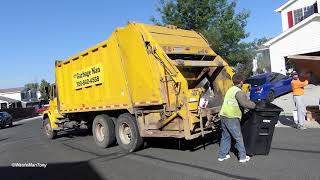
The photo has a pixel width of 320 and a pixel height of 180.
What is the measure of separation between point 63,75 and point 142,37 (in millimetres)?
6141

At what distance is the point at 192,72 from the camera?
12070mm

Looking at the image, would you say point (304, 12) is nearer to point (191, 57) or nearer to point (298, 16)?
point (298, 16)

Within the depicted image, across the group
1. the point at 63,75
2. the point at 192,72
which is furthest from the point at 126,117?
the point at 63,75

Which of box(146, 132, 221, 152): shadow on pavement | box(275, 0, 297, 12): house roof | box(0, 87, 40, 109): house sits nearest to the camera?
box(146, 132, 221, 152): shadow on pavement

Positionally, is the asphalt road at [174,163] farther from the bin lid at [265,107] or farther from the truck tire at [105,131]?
the bin lid at [265,107]

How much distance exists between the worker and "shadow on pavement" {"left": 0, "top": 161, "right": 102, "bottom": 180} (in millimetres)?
2622

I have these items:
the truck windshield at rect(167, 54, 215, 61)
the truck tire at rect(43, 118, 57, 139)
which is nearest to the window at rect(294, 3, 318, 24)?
the truck tire at rect(43, 118, 57, 139)

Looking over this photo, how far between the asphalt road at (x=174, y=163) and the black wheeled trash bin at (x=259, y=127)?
22cm

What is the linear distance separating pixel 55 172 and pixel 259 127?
446 centimetres

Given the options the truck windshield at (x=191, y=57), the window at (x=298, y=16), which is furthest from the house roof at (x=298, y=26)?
the truck windshield at (x=191, y=57)

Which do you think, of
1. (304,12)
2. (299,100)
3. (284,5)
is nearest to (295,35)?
(304,12)

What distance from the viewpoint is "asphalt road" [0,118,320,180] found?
27.2 ft

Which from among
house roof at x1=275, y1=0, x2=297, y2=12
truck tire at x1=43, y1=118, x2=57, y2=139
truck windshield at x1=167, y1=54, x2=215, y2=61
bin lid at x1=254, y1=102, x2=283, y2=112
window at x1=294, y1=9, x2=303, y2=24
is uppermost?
house roof at x1=275, y1=0, x2=297, y2=12

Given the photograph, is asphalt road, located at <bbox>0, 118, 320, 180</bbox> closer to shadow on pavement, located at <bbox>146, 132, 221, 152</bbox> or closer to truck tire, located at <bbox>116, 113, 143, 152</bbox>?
shadow on pavement, located at <bbox>146, 132, 221, 152</bbox>
